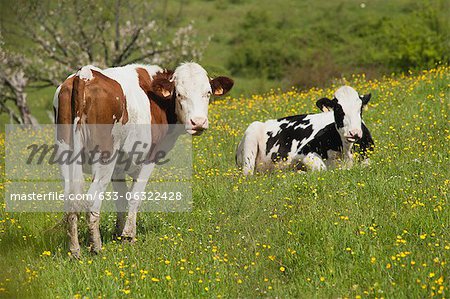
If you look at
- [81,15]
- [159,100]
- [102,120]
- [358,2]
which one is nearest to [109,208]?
[159,100]

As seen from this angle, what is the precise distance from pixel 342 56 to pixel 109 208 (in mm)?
33387

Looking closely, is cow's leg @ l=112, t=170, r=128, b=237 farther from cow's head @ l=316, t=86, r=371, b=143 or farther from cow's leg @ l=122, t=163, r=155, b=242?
cow's head @ l=316, t=86, r=371, b=143

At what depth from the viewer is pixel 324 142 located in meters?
12.0

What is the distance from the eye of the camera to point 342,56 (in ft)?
135

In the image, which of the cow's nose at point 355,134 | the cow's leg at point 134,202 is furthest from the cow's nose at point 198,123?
the cow's nose at point 355,134

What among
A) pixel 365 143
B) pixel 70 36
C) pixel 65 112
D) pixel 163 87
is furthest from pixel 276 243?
pixel 70 36

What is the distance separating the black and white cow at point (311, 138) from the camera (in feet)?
37.1

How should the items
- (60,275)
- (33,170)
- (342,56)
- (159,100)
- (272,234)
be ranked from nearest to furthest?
1. (60,275)
2. (272,234)
3. (159,100)
4. (33,170)
5. (342,56)

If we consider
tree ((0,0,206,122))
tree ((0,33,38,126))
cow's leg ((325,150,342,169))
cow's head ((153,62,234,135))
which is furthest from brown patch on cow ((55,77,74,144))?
tree ((0,33,38,126))

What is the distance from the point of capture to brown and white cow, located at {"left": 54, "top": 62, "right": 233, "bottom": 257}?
7508 mm

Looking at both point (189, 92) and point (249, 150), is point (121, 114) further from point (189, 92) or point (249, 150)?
point (249, 150)

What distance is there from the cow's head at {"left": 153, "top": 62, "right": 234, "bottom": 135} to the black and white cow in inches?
128

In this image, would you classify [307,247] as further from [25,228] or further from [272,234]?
[25,228]

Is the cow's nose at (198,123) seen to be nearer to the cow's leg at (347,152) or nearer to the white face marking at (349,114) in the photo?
the white face marking at (349,114)
